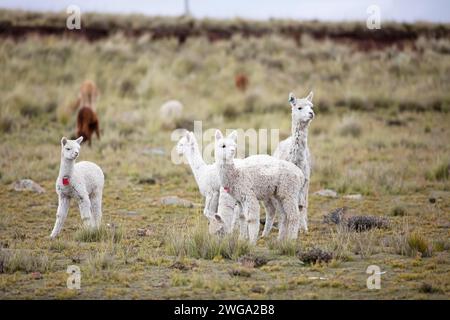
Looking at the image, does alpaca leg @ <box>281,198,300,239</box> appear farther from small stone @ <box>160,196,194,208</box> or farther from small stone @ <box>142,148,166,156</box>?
small stone @ <box>142,148,166,156</box>

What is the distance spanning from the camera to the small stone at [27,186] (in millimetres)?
15890

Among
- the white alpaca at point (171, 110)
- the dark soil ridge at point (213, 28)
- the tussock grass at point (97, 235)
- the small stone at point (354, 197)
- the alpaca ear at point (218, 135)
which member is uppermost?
the dark soil ridge at point (213, 28)

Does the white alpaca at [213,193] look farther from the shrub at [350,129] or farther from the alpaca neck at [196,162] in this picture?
the shrub at [350,129]

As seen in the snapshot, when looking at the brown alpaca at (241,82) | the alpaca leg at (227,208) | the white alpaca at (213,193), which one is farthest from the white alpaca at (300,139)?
the brown alpaca at (241,82)

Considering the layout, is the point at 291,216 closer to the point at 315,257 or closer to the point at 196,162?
the point at 315,257

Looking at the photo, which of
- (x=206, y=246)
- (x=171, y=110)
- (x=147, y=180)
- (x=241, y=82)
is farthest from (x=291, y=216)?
(x=241, y=82)

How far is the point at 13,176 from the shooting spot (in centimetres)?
1681

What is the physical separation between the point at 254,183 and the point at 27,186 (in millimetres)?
7221

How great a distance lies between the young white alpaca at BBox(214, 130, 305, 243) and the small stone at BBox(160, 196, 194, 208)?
154 inches

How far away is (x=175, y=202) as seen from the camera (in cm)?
1483

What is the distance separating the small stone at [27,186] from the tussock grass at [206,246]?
626cm

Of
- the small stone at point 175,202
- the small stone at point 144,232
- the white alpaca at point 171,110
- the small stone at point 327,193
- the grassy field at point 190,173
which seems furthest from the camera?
the white alpaca at point 171,110

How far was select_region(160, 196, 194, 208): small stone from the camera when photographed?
579 inches

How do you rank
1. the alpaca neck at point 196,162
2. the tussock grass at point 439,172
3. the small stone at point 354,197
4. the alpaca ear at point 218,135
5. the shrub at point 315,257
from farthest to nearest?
the tussock grass at point 439,172 → the small stone at point 354,197 → the alpaca neck at point 196,162 → the alpaca ear at point 218,135 → the shrub at point 315,257
